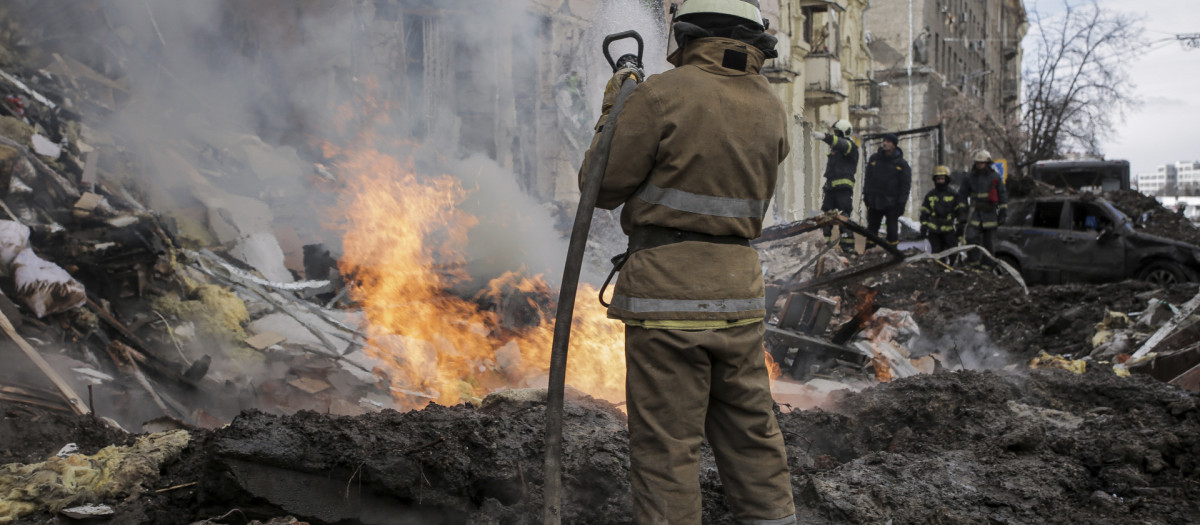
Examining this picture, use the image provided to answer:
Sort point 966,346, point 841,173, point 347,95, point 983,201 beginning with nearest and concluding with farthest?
point 966,346 → point 347,95 → point 983,201 → point 841,173

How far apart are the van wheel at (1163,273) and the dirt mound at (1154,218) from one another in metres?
3.27

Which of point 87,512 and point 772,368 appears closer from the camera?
point 87,512

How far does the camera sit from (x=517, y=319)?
6668 millimetres

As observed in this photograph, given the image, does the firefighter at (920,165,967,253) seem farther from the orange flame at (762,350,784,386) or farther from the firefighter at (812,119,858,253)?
the orange flame at (762,350,784,386)

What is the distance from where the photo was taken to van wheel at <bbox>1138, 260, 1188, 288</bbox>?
10.5m

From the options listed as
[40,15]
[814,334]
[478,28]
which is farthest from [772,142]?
[478,28]

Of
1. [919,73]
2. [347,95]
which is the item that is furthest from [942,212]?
[919,73]

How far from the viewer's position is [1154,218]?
18.8 m

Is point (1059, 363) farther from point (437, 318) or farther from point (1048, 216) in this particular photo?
point (1048, 216)

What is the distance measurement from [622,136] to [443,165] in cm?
850

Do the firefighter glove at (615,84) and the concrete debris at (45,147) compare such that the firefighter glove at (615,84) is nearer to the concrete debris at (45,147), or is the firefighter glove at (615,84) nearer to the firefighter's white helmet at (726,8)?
the firefighter's white helmet at (726,8)

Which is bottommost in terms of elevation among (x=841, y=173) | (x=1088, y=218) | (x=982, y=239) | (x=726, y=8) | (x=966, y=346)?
(x=966, y=346)

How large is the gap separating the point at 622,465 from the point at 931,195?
10357mm

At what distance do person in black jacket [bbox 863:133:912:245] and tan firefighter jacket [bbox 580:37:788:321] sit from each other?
10.2 m
